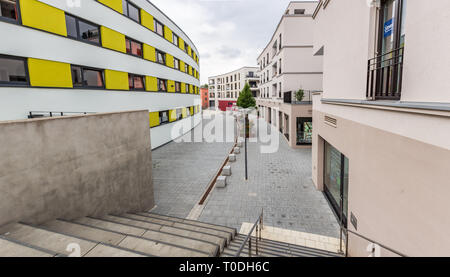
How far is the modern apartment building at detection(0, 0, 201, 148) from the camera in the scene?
8922mm

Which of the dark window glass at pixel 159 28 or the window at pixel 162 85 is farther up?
the dark window glass at pixel 159 28

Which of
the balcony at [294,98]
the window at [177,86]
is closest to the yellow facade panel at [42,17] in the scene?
the window at [177,86]

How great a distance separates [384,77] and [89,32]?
14407 millimetres

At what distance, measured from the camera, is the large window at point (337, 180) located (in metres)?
7.82

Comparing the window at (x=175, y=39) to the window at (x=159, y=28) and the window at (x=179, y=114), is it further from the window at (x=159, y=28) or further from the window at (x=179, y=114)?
the window at (x=179, y=114)

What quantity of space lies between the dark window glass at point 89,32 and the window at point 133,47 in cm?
264

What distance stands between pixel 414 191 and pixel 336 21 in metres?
6.53

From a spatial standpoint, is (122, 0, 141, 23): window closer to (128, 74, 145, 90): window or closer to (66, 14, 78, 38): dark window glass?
(128, 74, 145, 90): window

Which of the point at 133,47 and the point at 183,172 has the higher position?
the point at 133,47

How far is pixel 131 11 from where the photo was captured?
1577 centimetres

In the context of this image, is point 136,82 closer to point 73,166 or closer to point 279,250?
point 73,166

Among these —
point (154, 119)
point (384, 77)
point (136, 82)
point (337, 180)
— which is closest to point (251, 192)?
point (337, 180)

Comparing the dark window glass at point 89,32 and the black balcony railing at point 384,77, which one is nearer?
the black balcony railing at point 384,77

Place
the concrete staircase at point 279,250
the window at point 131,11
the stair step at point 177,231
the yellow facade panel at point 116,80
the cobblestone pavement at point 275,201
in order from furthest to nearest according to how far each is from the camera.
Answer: the window at point 131,11
the yellow facade panel at point 116,80
the cobblestone pavement at point 275,201
the concrete staircase at point 279,250
the stair step at point 177,231
